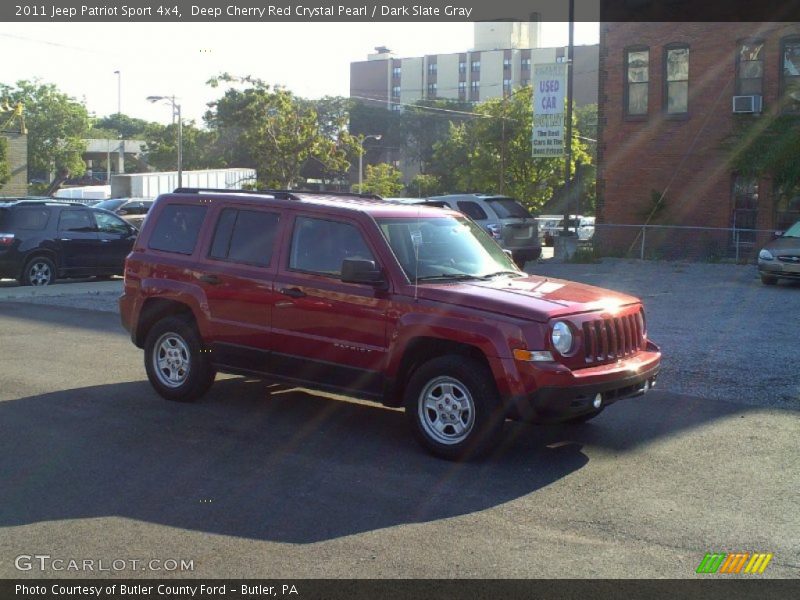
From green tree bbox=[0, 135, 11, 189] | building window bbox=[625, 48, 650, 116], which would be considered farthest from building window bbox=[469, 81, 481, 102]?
building window bbox=[625, 48, 650, 116]

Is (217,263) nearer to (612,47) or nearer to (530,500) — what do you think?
(530,500)

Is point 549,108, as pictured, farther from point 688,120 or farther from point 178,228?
point 178,228

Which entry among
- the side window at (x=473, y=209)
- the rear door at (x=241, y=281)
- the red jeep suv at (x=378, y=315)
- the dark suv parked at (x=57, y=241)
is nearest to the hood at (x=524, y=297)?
the red jeep suv at (x=378, y=315)

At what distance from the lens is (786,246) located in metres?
20.5

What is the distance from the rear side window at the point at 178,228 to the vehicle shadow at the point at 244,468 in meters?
1.47

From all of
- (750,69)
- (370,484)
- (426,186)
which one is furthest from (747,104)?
(426,186)

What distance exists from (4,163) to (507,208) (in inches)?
1544

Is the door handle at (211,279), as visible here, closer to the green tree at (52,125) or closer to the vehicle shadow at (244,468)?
the vehicle shadow at (244,468)

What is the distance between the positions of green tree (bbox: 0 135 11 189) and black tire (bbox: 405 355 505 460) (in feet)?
171

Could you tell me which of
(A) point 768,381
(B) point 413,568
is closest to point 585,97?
(A) point 768,381

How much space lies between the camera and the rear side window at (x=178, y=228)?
908cm

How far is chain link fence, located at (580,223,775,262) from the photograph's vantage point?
28641 millimetres

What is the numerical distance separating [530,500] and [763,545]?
4.84 feet

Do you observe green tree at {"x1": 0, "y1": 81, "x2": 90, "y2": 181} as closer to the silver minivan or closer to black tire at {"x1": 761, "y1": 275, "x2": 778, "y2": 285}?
the silver minivan
